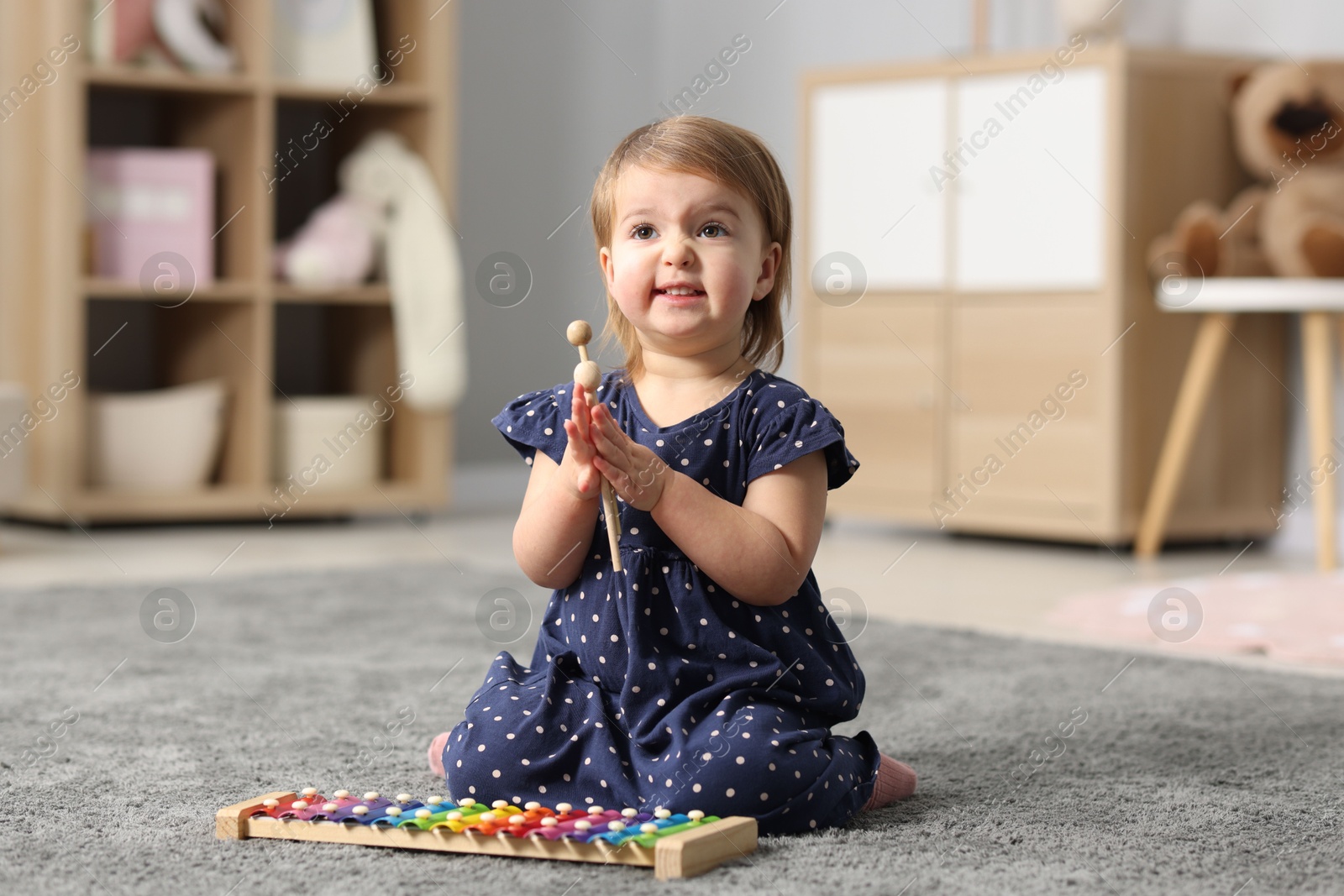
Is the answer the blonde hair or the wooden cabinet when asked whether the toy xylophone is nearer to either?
the blonde hair

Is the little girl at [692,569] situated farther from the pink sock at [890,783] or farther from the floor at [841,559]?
the floor at [841,559]

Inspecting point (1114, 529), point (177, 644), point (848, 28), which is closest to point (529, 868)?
point (177, 644)

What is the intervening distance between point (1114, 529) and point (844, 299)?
2.07 feet

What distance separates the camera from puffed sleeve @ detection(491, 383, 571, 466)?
3.46 ft

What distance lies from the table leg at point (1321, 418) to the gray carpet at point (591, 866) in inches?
33.1

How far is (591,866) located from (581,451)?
0.76 ft

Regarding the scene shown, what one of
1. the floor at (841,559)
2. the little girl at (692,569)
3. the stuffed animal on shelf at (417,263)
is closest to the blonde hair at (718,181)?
the little girl at (692,569)

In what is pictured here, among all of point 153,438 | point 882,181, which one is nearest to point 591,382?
point 882,181

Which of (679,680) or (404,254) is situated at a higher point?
(404,254)

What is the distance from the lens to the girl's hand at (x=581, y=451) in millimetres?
897

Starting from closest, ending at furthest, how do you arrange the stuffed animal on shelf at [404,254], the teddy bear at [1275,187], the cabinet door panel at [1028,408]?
the teddy bear at [1275,187]
the cabinet door panel at [1028,408]
the stuffed animal on shelf at [404,254]

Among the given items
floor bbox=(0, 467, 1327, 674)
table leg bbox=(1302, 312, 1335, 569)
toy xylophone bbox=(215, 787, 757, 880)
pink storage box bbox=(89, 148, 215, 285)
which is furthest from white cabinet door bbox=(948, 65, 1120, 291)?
toy xylophone bbox=(215, 787, 757, 880)

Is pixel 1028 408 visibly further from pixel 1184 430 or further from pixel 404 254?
pixel 404 254

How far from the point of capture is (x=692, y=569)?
1.01 m
